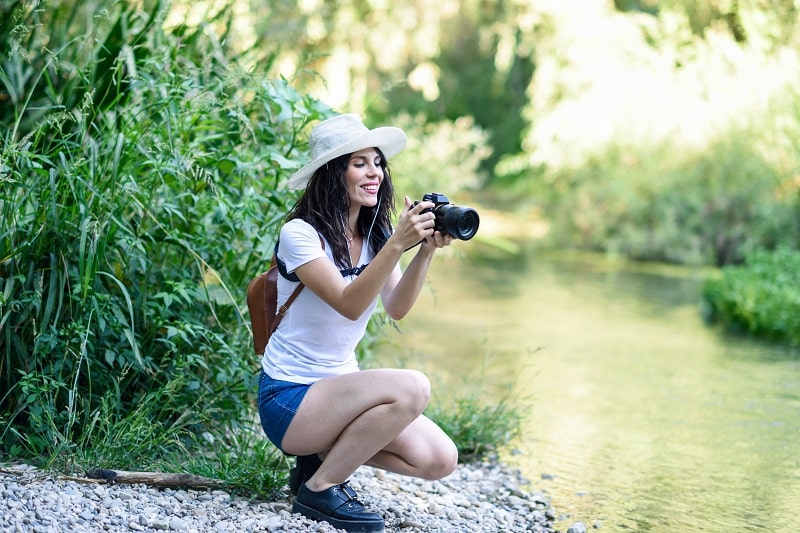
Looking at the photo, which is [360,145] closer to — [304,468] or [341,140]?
[341,140]

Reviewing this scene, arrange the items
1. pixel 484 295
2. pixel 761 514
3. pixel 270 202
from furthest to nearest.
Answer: pixel 484 295
pixel 270 202
pixel 761 514

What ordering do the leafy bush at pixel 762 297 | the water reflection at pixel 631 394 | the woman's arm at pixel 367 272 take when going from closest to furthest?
the woman's arm at pixel 367 272
the water reflection at pixel 631 394
the leafy bush at pixel 762 297

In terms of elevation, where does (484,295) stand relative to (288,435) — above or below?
below

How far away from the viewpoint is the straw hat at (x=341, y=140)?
331 centimetres

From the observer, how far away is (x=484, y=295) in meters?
10.2

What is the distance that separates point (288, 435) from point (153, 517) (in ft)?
1.55

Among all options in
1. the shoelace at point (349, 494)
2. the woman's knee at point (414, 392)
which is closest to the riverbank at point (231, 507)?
the shoelace at point (349, 494)

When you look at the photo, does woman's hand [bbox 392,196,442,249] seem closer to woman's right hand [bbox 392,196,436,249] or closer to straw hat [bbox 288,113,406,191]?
woman's right hand [bbox 392,196,436,249]

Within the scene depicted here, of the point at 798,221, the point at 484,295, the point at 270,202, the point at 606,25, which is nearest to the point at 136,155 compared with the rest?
the point at 270,202

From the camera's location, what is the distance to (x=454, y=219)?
312 centimetres

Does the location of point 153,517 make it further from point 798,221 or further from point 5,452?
point 798,221

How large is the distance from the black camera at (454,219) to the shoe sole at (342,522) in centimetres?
96

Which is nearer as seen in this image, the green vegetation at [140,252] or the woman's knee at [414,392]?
the woman's knee at [414,392]

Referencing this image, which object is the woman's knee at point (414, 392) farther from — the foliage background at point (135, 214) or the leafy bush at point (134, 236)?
the leafy bush at point (134, 236)
